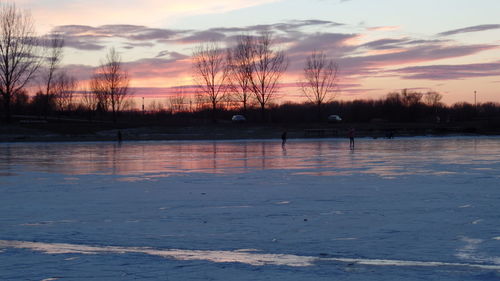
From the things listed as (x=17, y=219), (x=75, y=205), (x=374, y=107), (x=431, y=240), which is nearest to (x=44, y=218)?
(x=17, y=219)

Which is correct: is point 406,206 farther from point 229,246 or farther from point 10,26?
point 10,26

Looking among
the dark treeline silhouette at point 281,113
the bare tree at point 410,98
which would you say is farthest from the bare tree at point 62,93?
the bare tree at point 410,98

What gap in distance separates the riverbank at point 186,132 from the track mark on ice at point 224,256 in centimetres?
4114

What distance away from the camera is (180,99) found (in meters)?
122

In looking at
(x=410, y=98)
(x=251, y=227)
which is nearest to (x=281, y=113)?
(x=410, y=98)

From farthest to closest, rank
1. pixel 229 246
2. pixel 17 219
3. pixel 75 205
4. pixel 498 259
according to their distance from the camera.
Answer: pixel 75 205, pixel 17 219, pixel 229 246, pixel 498 259

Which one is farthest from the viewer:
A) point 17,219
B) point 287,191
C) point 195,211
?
point 287,191

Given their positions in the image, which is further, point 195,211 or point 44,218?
point 195,211

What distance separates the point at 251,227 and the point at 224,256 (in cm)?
184

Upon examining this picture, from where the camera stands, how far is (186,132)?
59.0m

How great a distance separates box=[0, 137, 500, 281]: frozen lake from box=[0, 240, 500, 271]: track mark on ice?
0.05ft

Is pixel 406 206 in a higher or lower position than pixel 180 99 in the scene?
lower

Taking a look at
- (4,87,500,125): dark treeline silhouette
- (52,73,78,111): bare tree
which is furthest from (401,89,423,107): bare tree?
(52,73,78,111): bare tree

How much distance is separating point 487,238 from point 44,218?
7.70 meters
